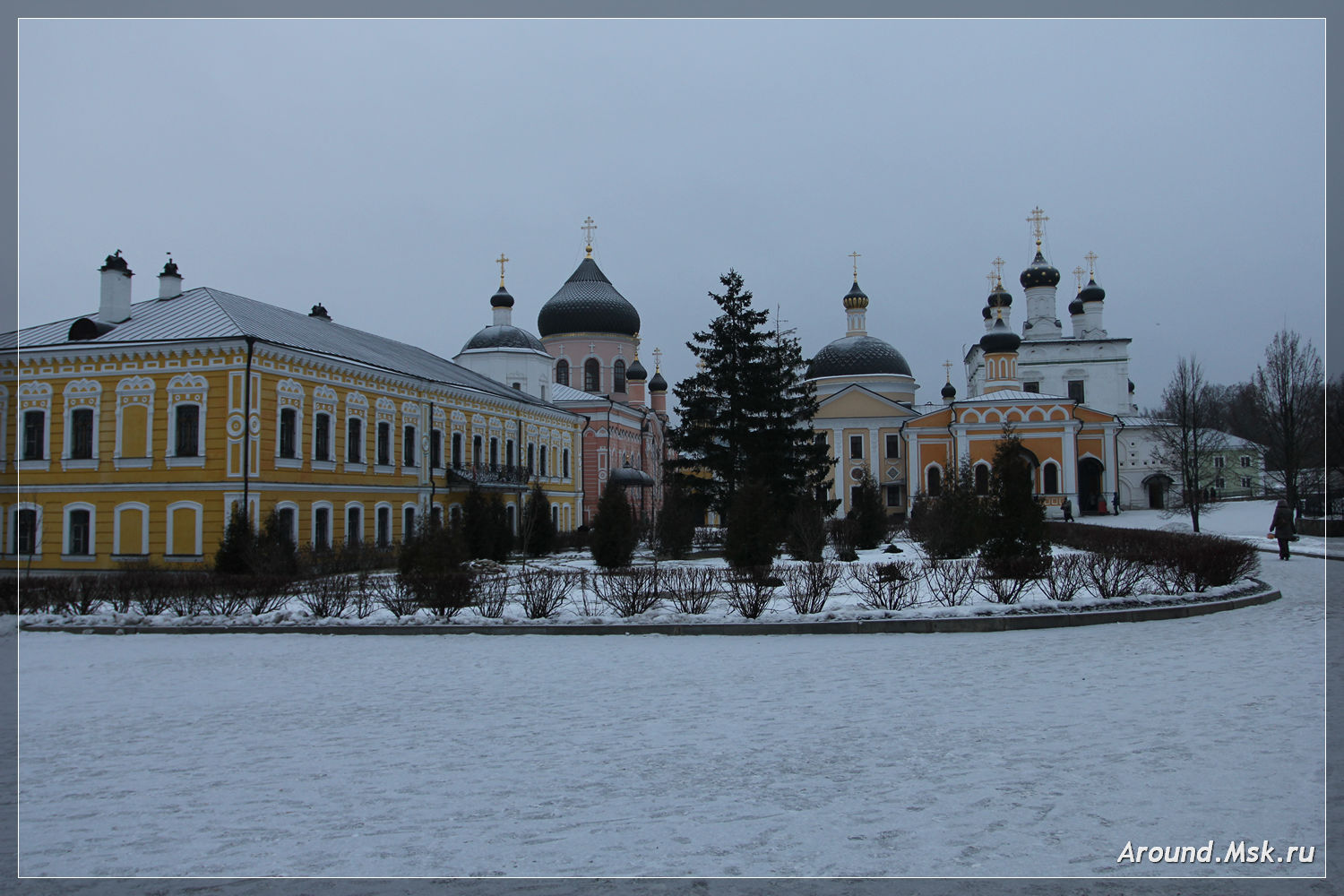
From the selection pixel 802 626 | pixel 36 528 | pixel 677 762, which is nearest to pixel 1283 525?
pixel 802 626

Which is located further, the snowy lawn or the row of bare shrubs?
the row of bare shrubs

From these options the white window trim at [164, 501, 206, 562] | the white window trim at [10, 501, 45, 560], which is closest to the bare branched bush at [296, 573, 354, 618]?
the white window trim at [164, 501, 206, 562]

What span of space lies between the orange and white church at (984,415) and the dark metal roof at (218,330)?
21.8 meters

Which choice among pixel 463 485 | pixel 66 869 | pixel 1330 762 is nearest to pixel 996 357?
pixel 463 485

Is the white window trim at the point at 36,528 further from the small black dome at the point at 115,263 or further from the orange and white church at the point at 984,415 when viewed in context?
the orange and white church at the point at 984,415

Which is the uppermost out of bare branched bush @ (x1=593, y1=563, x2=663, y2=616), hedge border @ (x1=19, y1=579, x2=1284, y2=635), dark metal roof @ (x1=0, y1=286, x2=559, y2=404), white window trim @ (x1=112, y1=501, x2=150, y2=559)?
dark metal roof @ (x1=0, y1=286, x2=559, y2=404)

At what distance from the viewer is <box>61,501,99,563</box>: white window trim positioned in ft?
73.3

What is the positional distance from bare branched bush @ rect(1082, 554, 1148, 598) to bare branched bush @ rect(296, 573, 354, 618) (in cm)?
1020

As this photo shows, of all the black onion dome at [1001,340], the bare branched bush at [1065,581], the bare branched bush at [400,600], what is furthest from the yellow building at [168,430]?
the black onion dome at [1001,340]

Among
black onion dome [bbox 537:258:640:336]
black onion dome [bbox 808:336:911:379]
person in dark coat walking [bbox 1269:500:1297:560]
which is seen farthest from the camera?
black onion dome [bbox 808:336:911:379]

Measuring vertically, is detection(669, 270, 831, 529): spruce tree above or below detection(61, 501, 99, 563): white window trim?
above

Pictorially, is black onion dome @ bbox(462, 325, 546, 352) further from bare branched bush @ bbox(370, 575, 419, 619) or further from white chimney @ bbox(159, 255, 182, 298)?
bare branched bush @ bbox(370, 575, 419, 619)

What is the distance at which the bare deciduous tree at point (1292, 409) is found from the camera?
30750 mm

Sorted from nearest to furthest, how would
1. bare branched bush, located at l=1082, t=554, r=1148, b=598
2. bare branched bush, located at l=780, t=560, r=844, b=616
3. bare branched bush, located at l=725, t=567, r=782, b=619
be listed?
bare branched bush, located at l=725, t=567, r=782, b=619, bare branched bush, located at l=780, t=560, r=844, b=616, bare branched bush, located at l=1082, t=554, r=1148, b=598
